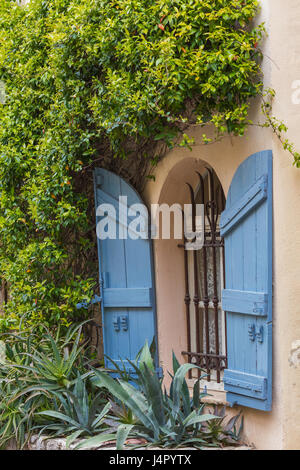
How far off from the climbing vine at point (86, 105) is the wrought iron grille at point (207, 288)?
23.8 inches

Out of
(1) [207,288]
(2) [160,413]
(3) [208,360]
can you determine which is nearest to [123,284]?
(1) [207,288]

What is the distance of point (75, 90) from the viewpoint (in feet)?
17.9

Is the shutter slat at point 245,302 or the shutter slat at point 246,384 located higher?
the shutter slat at point 245,302

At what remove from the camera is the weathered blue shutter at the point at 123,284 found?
548cm

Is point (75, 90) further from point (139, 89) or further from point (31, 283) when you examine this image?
point (31, 283)

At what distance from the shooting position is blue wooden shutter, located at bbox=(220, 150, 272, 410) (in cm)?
453

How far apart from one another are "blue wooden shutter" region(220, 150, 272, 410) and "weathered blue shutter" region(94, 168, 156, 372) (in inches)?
34.3

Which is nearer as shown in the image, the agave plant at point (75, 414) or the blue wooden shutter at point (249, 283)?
the blue wooden shutter at point (249, 283)

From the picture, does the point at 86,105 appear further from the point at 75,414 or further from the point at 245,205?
the point at 75,414

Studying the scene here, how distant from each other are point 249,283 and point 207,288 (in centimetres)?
98

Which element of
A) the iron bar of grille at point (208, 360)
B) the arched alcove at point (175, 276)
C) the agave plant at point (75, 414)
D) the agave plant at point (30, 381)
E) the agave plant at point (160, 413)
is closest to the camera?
the agave plant at point (160, 413)

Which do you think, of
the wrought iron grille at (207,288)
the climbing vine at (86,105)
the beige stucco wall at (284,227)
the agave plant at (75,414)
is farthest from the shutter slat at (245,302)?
the agave plant at (75,414)

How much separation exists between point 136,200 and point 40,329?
1566mm

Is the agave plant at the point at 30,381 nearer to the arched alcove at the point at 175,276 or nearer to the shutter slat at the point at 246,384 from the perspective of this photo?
the arched alcove at the point at 175,276
